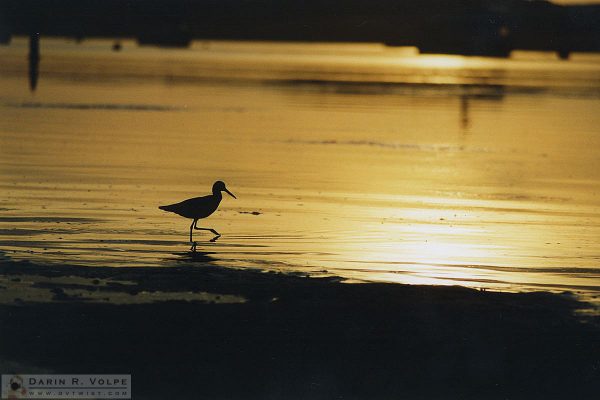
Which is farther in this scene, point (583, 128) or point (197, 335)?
point (583, 128)

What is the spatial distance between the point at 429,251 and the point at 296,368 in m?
7.16

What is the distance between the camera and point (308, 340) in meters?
12.1

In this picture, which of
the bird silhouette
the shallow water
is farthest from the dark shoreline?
the bird silhouette

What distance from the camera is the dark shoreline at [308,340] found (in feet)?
35.8

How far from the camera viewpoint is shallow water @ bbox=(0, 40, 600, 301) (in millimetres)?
17188

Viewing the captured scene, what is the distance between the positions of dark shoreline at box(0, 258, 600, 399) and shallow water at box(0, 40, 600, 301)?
5.37ft

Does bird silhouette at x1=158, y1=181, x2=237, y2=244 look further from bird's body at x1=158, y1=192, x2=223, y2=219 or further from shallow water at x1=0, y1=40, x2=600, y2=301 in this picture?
shallow water at x1=0, y1=40, x2=600, y2=301

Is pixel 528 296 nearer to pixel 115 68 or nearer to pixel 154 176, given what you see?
pixel 154 176

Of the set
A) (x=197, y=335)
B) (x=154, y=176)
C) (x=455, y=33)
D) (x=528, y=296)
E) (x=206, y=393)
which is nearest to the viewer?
(x=206, y=393)

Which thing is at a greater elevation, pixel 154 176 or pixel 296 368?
pixel 154 176

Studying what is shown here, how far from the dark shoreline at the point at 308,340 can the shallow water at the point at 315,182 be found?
164cm

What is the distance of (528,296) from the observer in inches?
575

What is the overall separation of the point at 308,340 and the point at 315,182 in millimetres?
14062

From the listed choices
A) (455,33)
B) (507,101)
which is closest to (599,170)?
(507,101)
